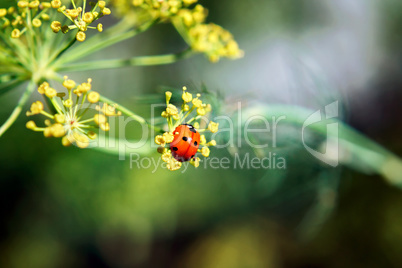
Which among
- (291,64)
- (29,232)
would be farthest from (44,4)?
(29,232)

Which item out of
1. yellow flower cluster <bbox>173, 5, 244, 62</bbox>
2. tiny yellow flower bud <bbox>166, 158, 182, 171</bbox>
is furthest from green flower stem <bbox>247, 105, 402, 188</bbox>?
tiny yellow flower bud <bbox>166, 158, 182, 171</bbox>

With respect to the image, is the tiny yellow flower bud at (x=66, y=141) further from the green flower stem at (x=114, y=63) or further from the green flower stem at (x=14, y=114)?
the green flower stem at (x=114, y=63)

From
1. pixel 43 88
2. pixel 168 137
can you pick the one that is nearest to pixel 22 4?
pixel 43 88

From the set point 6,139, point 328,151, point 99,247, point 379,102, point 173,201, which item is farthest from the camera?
point 379,102

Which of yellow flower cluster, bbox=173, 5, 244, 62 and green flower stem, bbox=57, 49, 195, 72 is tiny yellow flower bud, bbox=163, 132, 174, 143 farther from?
yellow flower cluster, bbox=173, 5, 244, 62

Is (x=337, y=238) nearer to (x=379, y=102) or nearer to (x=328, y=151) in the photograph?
(x=379, y=102)

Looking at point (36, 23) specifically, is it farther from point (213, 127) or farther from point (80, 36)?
point (213, 127)
